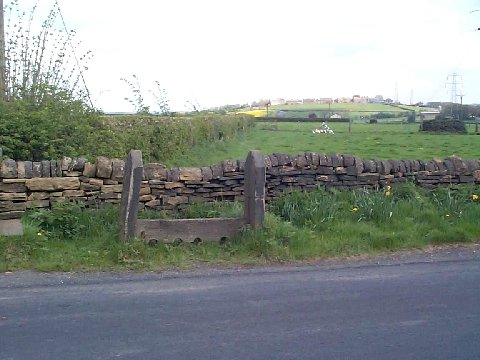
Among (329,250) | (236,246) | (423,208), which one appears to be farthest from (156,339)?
(423,208)

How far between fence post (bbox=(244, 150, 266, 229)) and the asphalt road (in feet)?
3.16

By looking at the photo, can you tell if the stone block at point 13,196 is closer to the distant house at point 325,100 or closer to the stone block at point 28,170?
the stone block at point 28,170

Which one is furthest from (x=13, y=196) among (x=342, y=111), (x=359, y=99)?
(x=359, y=99)

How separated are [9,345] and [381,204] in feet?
20.4

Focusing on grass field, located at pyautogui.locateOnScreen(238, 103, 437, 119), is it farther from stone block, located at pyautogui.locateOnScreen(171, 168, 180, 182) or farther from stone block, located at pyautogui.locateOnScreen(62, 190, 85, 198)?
stone block, located at pyautogui.locateOnScreen(62, 190, 85, 198)

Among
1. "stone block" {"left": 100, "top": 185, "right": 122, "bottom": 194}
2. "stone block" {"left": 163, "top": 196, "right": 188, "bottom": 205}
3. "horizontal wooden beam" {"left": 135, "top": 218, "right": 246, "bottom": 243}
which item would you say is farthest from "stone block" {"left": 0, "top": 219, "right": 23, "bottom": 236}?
"stone block" {"left": 163, "top": 196, "right": 188, "bottom": 205}

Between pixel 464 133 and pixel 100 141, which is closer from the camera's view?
pixel 100 141

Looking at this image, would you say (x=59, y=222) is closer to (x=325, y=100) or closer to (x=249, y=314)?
(x=249, y=314)

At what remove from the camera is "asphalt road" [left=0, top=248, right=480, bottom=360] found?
478cm

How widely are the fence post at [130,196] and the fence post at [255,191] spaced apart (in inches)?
57.3

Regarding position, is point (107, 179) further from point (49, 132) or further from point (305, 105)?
point (305, 105)

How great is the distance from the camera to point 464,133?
35.2 m

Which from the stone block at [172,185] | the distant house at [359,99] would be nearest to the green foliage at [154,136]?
the stone block at [172,185]

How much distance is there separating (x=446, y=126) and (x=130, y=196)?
31248mm
